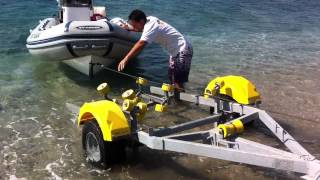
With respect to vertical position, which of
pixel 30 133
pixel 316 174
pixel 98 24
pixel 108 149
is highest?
pixel 98 24

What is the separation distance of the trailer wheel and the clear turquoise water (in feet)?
0.55

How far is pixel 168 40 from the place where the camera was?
770 cm

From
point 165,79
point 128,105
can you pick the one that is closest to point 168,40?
point 128,105

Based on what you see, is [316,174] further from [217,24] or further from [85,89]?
[217,24]

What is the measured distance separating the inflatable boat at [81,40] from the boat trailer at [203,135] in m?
2.64

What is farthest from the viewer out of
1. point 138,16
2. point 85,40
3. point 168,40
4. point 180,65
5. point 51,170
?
point 85,40

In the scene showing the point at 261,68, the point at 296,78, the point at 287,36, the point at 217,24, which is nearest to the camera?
the point at 296,78

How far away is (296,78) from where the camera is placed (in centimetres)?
1024

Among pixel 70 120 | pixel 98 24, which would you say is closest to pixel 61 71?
pixel 98 24

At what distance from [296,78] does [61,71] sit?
548 centimetres

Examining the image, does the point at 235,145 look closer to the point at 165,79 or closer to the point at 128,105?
the point at 128,105

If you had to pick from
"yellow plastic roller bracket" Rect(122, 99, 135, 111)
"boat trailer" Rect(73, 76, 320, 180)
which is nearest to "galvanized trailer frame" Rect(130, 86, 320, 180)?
"boat trailer" Rect(73, 76, 320, 180)

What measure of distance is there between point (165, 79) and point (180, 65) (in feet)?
7.61

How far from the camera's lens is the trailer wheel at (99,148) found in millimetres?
5625
